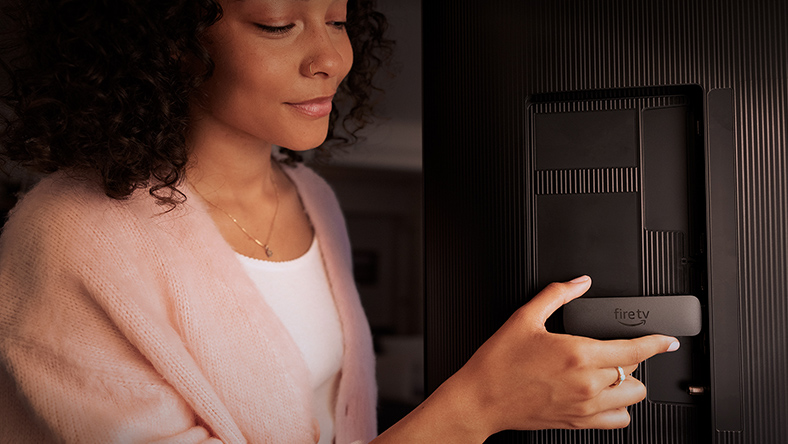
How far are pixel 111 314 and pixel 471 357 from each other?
13.9 inches

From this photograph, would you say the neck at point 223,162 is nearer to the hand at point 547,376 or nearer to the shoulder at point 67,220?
the shoulder at point 67,220

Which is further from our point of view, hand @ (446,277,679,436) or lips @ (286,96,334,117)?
lips @ (286,96,334,117)

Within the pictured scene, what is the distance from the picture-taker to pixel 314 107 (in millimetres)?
618

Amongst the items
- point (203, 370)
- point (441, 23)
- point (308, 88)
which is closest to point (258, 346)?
point (203, 370)

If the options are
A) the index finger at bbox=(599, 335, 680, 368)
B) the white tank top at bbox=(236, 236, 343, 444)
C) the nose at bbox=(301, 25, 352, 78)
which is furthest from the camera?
the white tank top at bbox=(236, 236, 343, 444)

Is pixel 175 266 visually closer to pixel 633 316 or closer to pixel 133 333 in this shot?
pixel 133 333

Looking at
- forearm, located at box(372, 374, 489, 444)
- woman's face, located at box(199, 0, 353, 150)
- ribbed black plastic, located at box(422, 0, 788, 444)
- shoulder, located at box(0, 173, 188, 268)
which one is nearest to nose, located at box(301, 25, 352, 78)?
woman's face, located at box(199, 0, 353, 150)

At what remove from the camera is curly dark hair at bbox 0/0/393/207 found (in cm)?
54

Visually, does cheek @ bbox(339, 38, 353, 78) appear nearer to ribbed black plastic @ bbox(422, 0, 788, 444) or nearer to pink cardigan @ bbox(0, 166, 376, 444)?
ribbed black plastic @ bbox(422, 0, 788, 444)

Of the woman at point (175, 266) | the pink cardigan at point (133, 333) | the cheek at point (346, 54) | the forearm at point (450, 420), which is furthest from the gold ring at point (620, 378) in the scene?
the cheek at point (346, 54)

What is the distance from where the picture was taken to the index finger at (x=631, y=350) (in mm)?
480

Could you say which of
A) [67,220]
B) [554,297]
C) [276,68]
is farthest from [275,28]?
[554,297]

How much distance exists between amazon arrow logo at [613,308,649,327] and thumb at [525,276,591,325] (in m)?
0.04

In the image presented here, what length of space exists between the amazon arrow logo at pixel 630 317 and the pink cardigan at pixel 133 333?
36 cm
